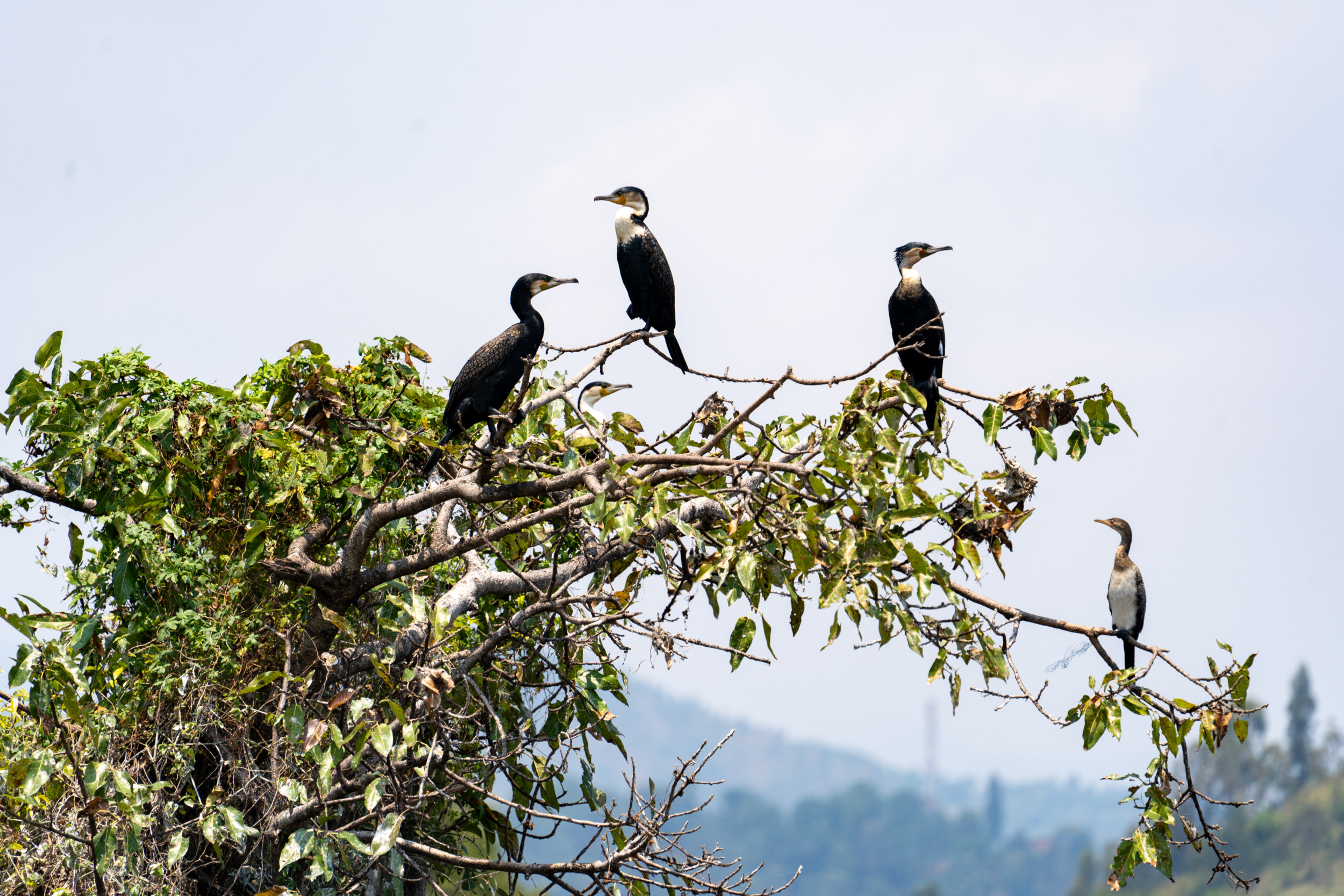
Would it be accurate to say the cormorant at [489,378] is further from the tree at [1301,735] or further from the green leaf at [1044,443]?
the tree at [1301,735]

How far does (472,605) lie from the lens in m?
6.07

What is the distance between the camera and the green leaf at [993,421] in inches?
223

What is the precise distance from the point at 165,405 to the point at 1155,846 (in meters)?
4.87

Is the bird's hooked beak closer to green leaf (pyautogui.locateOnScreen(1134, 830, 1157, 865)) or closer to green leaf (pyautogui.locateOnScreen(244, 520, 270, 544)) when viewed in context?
green leaf (pyautogui.locateOnScreen(244, 520, 270, 544))

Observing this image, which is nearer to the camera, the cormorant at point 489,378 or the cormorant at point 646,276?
the cormorant at point 489,378

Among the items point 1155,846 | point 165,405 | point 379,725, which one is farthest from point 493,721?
point 1155,846

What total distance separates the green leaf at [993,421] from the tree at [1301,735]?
99.9 m

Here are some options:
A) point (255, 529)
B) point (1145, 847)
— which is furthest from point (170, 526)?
point (1145, 847)

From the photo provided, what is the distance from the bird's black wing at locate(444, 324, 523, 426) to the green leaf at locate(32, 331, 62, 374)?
1.74 metres

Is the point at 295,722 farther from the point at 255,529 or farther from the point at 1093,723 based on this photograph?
the point at 1093,723

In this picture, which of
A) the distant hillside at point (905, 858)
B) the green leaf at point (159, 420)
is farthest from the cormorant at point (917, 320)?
the distant hillside at point (905, 858)

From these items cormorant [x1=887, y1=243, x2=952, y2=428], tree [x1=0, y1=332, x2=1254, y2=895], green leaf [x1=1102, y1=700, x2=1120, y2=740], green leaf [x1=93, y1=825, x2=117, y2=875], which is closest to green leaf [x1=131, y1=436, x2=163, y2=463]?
tree [x1=0, y1=332, x2=1254, y2=895]

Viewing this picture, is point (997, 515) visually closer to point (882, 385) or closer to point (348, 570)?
point (882, 385)

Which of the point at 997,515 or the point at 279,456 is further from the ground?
the point at 279,456
